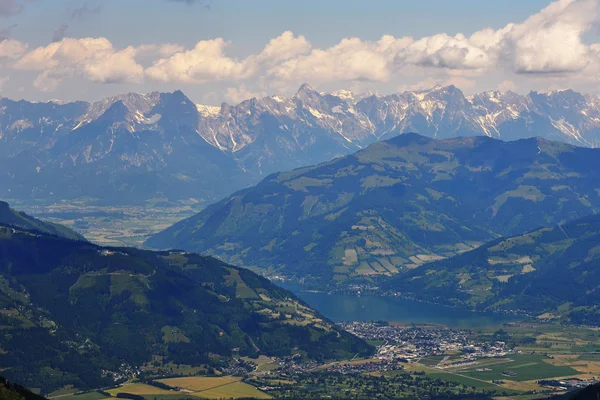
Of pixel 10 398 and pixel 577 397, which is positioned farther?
pixel 577 397
